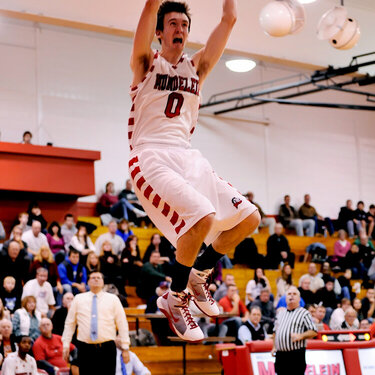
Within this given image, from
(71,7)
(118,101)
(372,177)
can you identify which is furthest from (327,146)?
(71,7)

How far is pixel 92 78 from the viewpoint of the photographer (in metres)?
18.7

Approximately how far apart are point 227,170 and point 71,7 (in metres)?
8.00

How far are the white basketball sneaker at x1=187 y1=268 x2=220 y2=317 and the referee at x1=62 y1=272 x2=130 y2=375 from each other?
5.32 metres

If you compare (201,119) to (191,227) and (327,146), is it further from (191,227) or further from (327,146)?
(191,227)

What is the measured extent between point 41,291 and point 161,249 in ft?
13.5

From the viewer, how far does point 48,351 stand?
10.6 meters

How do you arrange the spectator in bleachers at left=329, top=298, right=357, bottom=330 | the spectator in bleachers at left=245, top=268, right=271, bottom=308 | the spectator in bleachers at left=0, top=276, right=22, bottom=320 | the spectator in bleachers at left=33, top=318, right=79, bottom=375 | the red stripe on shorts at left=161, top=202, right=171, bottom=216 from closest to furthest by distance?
the red stripe on shorts at left=161, top=202, right=171, bottom=216, the spectator in bleachers at left=33, top=318, right=79, bottom=375, the spectator in bleachers at left=0, top=276, right=22, bottom=320, the spectator in bleachers at left=329, top=298, right=357, bottom=330, the spectator in bleachers at left=245, top=268, right=271, bottom=308

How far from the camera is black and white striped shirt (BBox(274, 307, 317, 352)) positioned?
1016cm

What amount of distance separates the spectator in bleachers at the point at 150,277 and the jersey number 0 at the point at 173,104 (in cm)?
938

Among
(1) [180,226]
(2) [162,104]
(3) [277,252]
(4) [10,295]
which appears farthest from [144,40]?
(3) [277,252]

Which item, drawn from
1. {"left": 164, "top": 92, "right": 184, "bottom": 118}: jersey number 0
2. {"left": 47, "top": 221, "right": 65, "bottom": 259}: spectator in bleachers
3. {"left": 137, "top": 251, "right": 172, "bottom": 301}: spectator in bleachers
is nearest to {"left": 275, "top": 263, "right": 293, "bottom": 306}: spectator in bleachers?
{"left": 137, "top": 251, "right": 172, "bottom": 301}: spectator in bleachers

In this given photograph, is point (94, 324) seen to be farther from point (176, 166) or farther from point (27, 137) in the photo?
point (27, 137)

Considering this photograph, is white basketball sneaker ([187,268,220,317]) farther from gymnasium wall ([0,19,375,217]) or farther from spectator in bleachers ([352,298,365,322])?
gymnasium wall ([0,19,375,217])

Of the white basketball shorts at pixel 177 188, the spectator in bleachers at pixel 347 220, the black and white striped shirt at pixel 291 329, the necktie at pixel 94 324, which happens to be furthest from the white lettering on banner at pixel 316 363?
the spectator in bleachers at pixel 347 220
